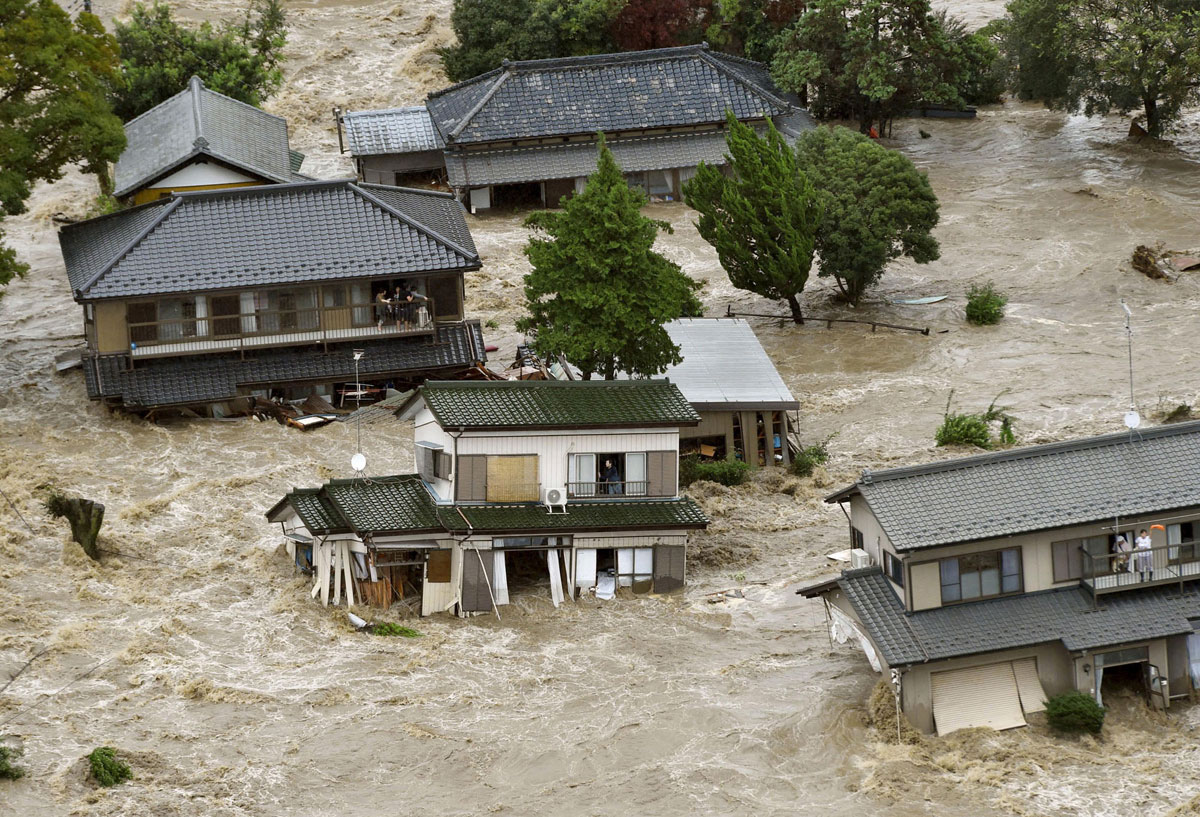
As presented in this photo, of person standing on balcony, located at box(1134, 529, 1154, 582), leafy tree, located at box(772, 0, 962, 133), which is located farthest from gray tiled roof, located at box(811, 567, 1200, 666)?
leafy tree, located at box(772, 0, 962, 133)

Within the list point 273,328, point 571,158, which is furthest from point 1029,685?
point 571,158

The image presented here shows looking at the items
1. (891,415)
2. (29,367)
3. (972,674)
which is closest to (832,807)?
(972,674)

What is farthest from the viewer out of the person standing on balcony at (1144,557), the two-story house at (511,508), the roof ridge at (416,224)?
the roof ridge at (416,224)

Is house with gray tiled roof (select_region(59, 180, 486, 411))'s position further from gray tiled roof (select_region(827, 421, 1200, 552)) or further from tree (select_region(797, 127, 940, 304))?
gray tiled roof (select_region(827, 421, 1200, 552))

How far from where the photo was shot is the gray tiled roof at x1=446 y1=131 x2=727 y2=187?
75.1 meters

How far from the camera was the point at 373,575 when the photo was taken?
151 feet

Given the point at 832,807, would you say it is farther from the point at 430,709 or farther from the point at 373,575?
the point at 373,575

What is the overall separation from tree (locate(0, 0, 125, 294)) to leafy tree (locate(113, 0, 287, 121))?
17.9 metres

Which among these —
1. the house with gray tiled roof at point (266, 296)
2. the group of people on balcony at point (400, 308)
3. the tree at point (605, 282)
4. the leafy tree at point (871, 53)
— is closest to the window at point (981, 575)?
the tree at point (605, 282)

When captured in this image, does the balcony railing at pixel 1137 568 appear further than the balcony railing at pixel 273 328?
No

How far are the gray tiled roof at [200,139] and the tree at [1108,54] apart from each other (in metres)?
30.7

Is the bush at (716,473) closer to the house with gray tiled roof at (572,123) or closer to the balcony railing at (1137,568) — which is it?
the balcony railing at (1137,568)

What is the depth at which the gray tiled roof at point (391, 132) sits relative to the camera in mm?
76438

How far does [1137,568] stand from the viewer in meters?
40.7
